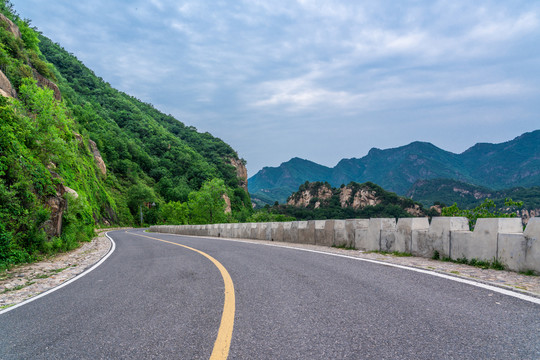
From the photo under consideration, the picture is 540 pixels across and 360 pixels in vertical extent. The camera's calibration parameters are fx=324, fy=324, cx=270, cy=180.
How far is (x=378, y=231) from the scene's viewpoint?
973 cm

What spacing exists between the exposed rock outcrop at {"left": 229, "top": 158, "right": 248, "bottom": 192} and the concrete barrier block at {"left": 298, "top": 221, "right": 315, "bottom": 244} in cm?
11701

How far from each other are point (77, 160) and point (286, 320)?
127 ft

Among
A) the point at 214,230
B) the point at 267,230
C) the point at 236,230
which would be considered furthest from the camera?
the point at 214,230

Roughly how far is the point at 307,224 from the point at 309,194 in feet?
332

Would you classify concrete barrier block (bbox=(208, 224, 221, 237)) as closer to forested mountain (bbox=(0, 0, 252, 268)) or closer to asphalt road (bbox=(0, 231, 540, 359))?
forested mountain (bbox=(0, 0, 252, 268))

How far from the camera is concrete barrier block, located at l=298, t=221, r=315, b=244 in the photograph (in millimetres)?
13348

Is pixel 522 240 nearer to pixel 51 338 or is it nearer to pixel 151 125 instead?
pixel 51 338

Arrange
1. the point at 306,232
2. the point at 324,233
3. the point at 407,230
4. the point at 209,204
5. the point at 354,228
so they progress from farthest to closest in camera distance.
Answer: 1. the point at 209,204
2. the point at 306,232
3. the point at 324,233
4. the point at 354,228
5. the point at 407,230

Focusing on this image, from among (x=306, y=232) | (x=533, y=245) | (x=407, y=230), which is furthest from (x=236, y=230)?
(x=533, y=245)

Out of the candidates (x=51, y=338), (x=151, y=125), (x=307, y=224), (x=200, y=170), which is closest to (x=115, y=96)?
(x=151, y=125)

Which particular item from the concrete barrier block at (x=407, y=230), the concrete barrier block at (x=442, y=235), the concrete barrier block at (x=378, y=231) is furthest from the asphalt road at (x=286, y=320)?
the concrete barrier block at (x=378, y=231)

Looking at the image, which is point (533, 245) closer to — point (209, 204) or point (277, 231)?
point (277, 231)

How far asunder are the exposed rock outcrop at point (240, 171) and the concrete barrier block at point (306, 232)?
117 m

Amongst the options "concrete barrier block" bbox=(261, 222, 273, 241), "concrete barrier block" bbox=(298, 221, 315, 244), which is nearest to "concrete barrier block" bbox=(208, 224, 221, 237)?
"concrete barrier block" bbox=(261, 222, 273, 241)
